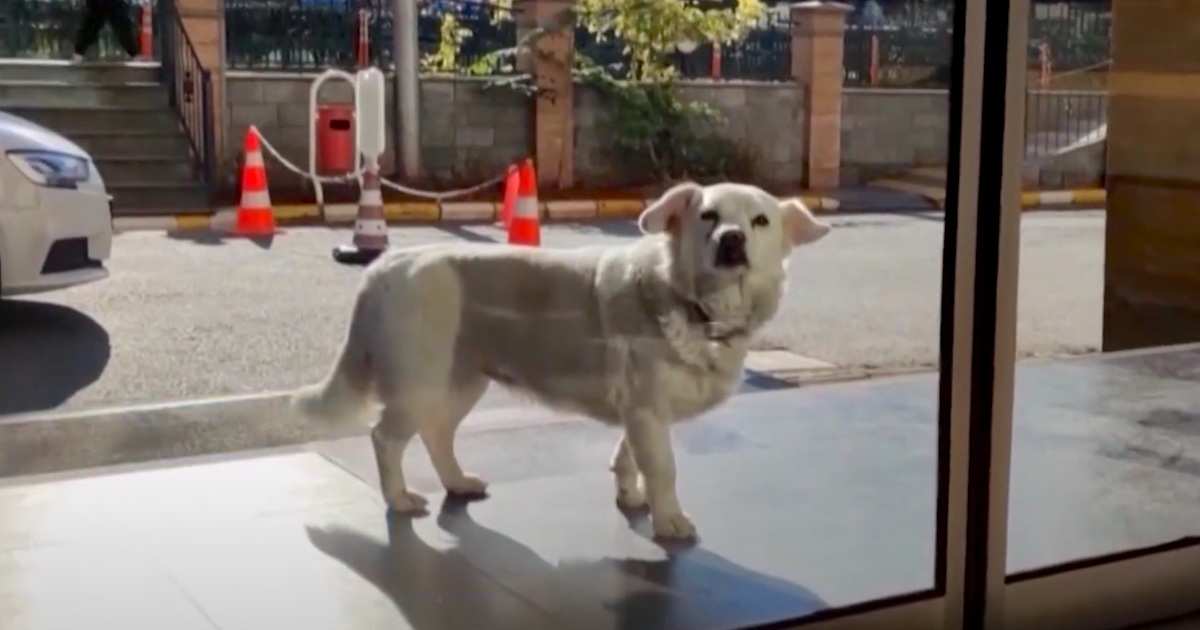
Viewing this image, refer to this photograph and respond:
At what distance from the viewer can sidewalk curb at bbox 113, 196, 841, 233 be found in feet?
7.75

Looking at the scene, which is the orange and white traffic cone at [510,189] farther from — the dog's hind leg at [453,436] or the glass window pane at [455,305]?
the dog's hind leg at [453,436]

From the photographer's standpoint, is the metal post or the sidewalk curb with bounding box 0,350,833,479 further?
the sidewalk curb with bounding box 0,350,833,479

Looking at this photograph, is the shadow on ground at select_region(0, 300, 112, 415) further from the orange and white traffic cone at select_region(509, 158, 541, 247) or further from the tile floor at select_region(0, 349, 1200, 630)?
the orange and white traffic cone at select_region(509, 158, 541, 247)

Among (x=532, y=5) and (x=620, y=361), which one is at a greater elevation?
(x=532, y=5)

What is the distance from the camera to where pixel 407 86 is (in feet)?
7.72

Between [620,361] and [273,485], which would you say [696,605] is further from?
[273,485]

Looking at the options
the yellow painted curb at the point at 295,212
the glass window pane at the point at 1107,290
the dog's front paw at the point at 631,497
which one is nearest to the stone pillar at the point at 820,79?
the glass window pane at the point at 1107,290

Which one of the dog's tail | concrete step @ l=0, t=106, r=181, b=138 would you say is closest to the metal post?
the dog's tail

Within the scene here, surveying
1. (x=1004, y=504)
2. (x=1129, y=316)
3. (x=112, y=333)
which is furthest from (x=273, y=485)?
(x=1129, y=316)

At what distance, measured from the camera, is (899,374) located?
10.1 feet

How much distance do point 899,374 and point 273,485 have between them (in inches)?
50.6

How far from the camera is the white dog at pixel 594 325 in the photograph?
2.25 m

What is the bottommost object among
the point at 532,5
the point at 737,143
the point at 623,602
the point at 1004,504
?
the point at 623,602

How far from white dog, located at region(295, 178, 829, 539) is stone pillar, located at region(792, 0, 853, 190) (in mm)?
291
